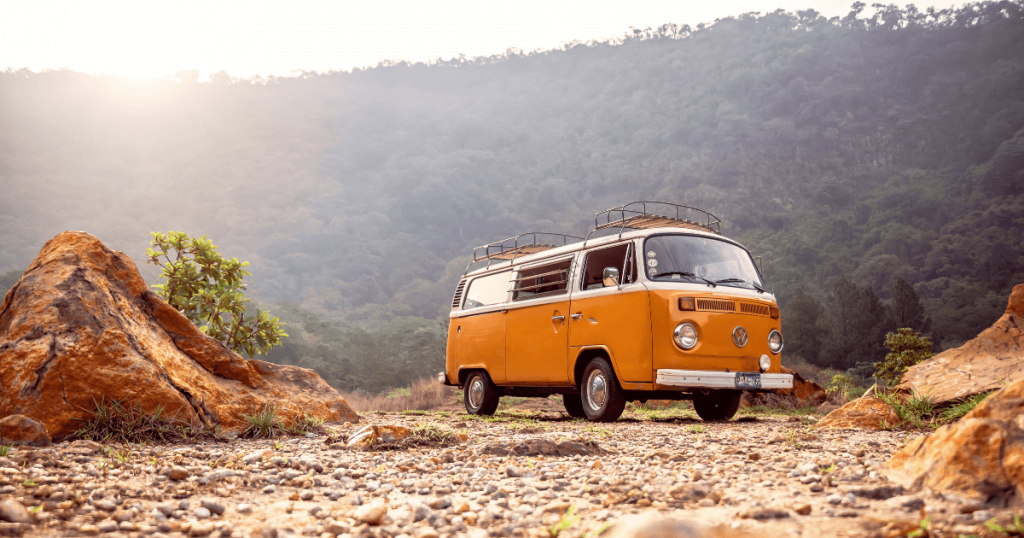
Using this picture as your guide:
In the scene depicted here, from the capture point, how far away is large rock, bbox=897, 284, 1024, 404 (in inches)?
229

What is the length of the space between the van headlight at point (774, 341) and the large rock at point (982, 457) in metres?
5.33

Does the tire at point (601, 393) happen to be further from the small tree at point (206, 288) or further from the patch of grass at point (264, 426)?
the small tree at point (206, 288)

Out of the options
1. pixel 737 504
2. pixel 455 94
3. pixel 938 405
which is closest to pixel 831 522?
pixel 737 504

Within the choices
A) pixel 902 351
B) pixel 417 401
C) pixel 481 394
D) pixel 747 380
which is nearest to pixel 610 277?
pixel 747 380

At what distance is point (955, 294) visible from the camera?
37.2 m

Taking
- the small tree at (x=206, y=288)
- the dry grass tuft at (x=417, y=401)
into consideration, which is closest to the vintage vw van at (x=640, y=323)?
the small tree at (x=206, y=288)

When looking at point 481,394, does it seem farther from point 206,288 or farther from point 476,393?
point 206,288

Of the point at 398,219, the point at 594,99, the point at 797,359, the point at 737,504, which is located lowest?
the point at 797,359

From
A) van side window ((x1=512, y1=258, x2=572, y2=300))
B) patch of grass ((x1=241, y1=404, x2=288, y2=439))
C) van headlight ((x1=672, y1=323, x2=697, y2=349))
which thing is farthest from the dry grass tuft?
van headlight ((x1=672, y1=323, x2=697, y2=349))

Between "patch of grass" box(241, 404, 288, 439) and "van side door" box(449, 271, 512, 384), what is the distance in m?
4.21

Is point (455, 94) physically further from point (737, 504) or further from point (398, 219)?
point (737, 504)

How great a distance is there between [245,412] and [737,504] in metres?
5.01

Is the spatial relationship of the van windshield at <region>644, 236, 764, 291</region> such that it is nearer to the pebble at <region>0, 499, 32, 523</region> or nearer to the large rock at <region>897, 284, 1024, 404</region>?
the large rock at <region>897, 284, 1024, 404</region>

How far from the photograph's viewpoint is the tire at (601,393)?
8.05 meters
